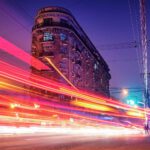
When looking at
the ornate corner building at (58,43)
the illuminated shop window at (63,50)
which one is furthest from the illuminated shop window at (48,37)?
the illuminated shop window at (63,50)

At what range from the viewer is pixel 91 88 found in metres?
85.4

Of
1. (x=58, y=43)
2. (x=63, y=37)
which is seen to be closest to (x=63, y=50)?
(x=58, y=43)

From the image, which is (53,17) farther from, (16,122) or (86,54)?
(16,122)

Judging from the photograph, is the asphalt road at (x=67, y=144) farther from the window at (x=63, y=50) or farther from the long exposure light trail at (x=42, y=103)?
the window at (x=63, y=50)

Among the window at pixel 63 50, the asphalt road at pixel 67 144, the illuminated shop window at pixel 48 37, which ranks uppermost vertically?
the illuminated shop window at pixel 48 37

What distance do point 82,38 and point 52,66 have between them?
1610cm

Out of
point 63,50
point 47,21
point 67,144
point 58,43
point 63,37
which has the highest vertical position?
point 47,21

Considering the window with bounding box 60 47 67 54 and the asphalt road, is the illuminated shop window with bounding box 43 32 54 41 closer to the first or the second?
the window with bounding box 60 47 67 54

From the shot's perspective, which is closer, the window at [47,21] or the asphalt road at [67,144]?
the asphalt road at [67,144]

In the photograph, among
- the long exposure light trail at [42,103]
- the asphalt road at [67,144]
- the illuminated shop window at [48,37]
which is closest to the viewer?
the asphalt road at [67,144]

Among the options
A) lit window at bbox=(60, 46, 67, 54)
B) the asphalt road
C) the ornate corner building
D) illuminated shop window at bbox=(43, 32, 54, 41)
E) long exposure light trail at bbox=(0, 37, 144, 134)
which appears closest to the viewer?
the asphalt road

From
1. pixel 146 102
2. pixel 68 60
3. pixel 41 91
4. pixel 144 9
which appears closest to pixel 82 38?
pixel 68 60

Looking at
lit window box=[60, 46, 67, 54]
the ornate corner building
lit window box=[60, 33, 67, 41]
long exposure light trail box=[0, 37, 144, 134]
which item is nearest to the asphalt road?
long exposure light trail box=[0, 37, 144, 134]

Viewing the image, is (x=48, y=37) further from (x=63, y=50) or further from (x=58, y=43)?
(x=63, y=50)
